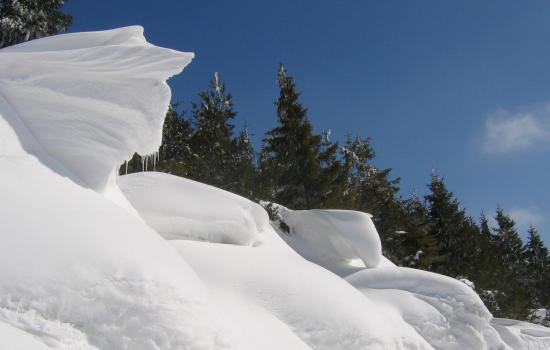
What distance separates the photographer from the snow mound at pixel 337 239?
11484 mm

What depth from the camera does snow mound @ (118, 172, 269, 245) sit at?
23.6ft

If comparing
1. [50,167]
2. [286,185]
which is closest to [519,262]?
[286,185]

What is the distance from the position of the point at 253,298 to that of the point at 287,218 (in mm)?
8105

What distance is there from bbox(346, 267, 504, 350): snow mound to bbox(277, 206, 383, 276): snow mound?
100 centimetres

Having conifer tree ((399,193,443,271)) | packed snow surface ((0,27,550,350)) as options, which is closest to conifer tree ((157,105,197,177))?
conifer tree ((399,193,443,271))

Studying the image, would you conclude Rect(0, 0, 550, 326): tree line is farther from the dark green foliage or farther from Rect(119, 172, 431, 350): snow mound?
Rect(119, 172, 431, 350): snow mound

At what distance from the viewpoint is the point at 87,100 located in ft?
18.0

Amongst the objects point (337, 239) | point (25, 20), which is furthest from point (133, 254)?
point (25, 20)

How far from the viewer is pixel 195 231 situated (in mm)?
7379

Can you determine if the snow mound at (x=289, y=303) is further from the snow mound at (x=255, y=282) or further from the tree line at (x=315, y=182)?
the tree line at (x=315, y=182)

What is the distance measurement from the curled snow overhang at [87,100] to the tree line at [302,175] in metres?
8.42

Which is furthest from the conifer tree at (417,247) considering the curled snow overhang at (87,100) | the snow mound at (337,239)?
the curled snow overhang at (87,100)

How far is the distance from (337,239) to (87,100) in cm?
827

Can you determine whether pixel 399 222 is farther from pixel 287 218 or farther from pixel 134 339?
pixel 134 339
